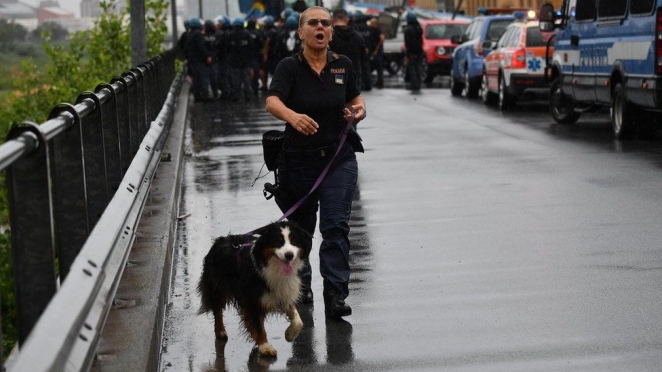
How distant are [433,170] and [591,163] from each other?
1.79m

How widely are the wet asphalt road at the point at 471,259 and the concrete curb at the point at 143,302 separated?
11.1 inches

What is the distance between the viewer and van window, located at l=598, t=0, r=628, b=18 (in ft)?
61.2

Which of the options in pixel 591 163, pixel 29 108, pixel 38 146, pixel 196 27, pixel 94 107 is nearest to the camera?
pixel 38 146

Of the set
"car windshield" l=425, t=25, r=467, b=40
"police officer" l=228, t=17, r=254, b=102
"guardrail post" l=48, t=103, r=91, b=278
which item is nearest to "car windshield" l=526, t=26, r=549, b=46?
"police officer" l=228, t=17, r=254, b=102

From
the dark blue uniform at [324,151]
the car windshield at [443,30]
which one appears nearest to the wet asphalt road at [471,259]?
the dark blue uniform at [324,151]

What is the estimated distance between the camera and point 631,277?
884 cm

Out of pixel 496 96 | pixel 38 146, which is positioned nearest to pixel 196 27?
pixel 496 96

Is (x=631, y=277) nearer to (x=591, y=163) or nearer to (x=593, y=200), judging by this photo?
(x=593, y=200)

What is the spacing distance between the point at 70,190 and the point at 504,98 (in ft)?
69.3

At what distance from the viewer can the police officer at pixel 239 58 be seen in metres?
33.2

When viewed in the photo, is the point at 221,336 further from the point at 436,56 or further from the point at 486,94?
the point at 436,56

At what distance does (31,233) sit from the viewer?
449 centimetres

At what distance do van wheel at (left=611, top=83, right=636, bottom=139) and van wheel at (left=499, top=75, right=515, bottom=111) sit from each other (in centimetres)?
674

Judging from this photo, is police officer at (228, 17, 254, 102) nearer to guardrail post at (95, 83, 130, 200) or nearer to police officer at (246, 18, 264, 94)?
police officer at (246, 18, 264, 94)
